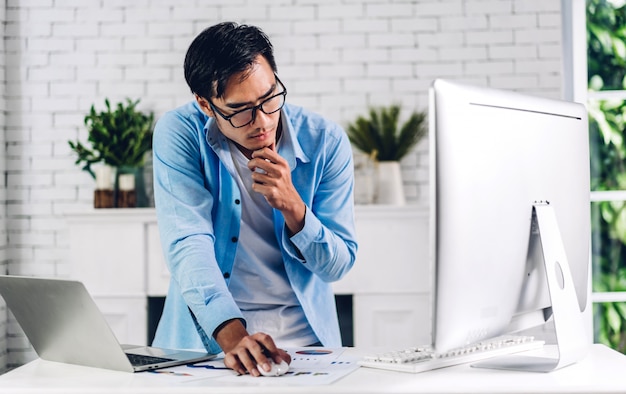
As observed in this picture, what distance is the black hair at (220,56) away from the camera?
1.83 m

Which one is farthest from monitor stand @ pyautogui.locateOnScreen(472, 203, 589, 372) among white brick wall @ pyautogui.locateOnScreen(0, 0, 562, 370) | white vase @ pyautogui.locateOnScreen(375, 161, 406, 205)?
white brick wall @ pyautogui.locateOnScreen(0, 0, 562, 370)

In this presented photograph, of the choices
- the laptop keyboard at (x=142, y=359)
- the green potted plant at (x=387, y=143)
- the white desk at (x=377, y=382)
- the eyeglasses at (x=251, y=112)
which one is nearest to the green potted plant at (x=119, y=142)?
the green potted plant at (x=387, y=143)

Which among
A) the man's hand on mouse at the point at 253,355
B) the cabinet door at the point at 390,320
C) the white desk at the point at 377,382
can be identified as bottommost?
the cabinet door at the point at 390,320

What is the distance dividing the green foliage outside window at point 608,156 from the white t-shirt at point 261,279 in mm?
2477

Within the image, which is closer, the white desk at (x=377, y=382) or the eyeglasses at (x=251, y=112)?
the white desk at (x=377, y=382)

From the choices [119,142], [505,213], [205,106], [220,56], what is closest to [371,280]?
[119,142]

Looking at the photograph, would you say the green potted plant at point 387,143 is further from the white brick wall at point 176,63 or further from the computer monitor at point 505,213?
the computer monitor at point 505,213

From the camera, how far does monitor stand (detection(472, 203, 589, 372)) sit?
152 cm

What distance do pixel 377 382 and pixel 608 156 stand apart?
304cm

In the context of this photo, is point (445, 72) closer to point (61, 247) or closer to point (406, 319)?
point (406, 319)

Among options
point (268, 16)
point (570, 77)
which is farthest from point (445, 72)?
point (268, 16)

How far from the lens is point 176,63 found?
4141 millimetres

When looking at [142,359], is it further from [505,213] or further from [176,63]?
[176,63]

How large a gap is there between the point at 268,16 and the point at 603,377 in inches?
119
